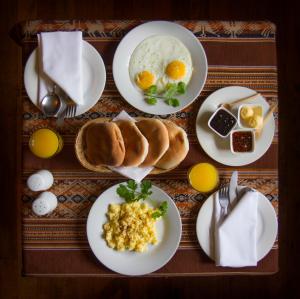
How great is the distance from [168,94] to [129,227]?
461 millimetres

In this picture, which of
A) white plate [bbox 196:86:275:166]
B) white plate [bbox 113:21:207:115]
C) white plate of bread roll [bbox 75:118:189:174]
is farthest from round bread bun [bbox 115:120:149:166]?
white plate [bbox 196:86:275:166]

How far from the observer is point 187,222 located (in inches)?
51.2

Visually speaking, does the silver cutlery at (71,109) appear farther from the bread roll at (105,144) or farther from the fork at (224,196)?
the fork at (224,196)

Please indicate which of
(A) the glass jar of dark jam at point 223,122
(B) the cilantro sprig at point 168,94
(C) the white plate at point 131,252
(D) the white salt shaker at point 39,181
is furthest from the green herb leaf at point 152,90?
(D) the white salt shaker at point 39,181

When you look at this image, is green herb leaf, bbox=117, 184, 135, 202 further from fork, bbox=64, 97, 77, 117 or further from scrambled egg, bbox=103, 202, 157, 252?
fork, bbox=64, 97, 77, 117

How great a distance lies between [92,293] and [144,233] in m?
0.85

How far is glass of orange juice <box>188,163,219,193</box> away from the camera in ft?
4.13

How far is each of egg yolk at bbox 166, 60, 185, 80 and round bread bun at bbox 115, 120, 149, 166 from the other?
0.22m

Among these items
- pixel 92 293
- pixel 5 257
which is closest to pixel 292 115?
pixel 92 293

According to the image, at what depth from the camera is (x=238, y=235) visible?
127cm

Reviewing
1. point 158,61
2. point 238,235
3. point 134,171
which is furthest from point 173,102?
point 238,235

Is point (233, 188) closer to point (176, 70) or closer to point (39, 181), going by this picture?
point (176, 70)

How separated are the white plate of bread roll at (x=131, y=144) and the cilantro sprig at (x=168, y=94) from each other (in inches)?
2.9

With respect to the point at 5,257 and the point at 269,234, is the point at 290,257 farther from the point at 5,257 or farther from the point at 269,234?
the point at 5,257
